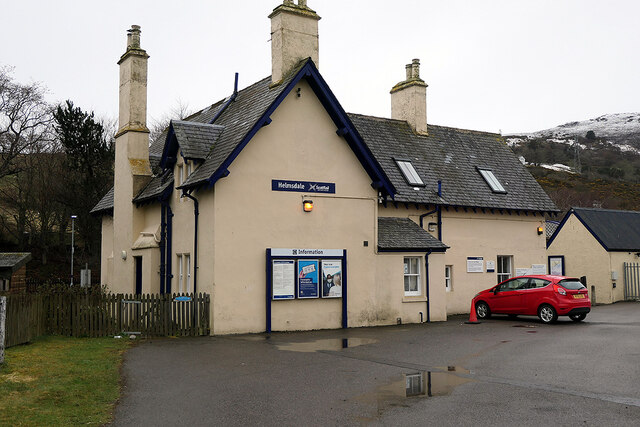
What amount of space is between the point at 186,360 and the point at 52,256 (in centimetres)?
4500

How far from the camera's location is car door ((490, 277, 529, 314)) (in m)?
20.8

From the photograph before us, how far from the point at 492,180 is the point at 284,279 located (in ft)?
44.2

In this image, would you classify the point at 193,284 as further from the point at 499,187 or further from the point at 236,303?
the point at 499,187

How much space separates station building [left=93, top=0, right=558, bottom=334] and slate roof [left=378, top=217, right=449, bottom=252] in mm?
73

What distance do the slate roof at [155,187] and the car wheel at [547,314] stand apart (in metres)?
12.9

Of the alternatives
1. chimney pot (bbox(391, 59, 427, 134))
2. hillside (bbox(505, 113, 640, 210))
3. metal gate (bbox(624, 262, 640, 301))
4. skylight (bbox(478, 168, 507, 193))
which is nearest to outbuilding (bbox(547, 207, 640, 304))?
metal gate (bbox(624, 262, 640, 301))

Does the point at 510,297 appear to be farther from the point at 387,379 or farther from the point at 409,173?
the point at 387,379

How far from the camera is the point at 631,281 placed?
109ft

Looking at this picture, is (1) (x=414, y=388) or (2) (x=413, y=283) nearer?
(1) (x=414, y=388)

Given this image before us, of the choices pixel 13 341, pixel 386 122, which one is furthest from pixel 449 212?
pixel 13 341

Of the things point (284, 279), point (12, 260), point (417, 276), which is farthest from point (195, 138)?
point (417, 276)

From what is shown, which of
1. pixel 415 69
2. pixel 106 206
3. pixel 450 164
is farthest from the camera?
pixel 415 69

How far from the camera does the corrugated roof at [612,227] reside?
1299 inches

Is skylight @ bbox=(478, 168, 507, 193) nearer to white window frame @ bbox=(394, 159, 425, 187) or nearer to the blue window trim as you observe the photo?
white window frame @ bbox=(394, 159, 425, 187)
